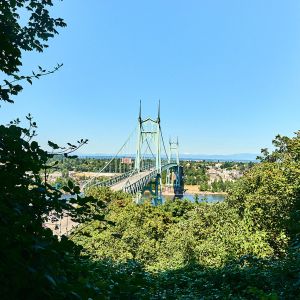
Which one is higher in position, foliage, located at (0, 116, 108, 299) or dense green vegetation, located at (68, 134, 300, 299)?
foliage, located at (0, 116, 108, 299)

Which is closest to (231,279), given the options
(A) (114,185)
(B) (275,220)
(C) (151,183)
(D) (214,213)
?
(B) (275,220)

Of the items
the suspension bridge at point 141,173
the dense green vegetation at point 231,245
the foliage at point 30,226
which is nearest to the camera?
the foliage at point 30,226

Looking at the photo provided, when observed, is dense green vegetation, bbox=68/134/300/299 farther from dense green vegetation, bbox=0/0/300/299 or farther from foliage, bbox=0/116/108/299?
foliage, bbox=0/116/108/299

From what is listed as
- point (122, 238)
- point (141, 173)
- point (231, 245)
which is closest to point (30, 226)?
point (122, 238)

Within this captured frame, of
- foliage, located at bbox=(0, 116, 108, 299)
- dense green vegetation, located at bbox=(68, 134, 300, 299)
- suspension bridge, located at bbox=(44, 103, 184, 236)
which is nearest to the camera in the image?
foliage, located at bbox=(0, 116, 108, 299)

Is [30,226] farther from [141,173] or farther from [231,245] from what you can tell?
[141,173]

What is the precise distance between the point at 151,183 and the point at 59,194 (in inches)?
1349

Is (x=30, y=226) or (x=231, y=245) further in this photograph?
(x=231, y=245)

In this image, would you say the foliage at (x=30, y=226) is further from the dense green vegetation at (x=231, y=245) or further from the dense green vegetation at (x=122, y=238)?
the dense green vegetation at (x=231, y=245)

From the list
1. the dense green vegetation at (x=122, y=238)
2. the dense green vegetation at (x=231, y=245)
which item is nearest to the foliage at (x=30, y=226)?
the dense green vegetation at (x=122, y=238)

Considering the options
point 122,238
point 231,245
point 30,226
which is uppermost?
point 30,226

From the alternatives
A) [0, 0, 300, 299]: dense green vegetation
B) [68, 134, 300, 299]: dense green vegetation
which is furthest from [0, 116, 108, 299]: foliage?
[68, 134, 300, 299]: dense green vegetation

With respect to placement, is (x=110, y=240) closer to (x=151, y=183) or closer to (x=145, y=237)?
(x=145, y=237)

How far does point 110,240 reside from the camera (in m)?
13.1
